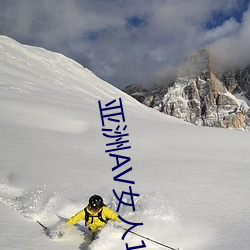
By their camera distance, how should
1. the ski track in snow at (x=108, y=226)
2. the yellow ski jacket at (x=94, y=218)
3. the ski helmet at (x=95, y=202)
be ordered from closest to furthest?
the ski track in snow at (x=108, y=226)
the ski helmet at (x=95, y=202)
the yellow ski jacket at (x=94, y=218)

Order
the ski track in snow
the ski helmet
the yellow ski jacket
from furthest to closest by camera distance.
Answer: the yellow ski jacket
the ski helmet
the ski track in snow

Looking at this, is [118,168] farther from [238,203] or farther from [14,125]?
[14,125]

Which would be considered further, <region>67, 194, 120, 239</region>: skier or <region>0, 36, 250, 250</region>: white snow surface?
<region>67, 194, 120, 239</region>: skier

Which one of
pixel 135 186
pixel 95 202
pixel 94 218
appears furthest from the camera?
pixel 135 186

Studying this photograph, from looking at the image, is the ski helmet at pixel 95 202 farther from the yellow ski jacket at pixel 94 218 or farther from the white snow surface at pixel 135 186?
the white snow surface at pixel 135 186

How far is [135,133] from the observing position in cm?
1623

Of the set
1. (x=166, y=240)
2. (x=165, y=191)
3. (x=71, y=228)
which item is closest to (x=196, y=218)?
(x=166, y=240)

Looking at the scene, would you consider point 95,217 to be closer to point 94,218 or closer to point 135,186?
point 94,218

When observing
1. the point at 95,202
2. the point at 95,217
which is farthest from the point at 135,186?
the point at 95,202

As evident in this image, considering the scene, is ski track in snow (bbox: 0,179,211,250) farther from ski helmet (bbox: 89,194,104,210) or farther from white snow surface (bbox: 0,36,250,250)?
ski helmet (bbox: 89,194,104,210)

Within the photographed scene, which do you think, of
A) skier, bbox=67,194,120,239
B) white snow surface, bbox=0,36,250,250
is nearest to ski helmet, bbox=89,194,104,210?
skier, bbox=67,194,120,239

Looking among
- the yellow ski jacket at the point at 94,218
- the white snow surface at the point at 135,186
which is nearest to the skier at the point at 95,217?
the yellow ski jacket at the point at 94,218

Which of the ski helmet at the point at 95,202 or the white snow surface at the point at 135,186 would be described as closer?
the white snow surface at the point at 135,186

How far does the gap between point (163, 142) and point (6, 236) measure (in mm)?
9931
